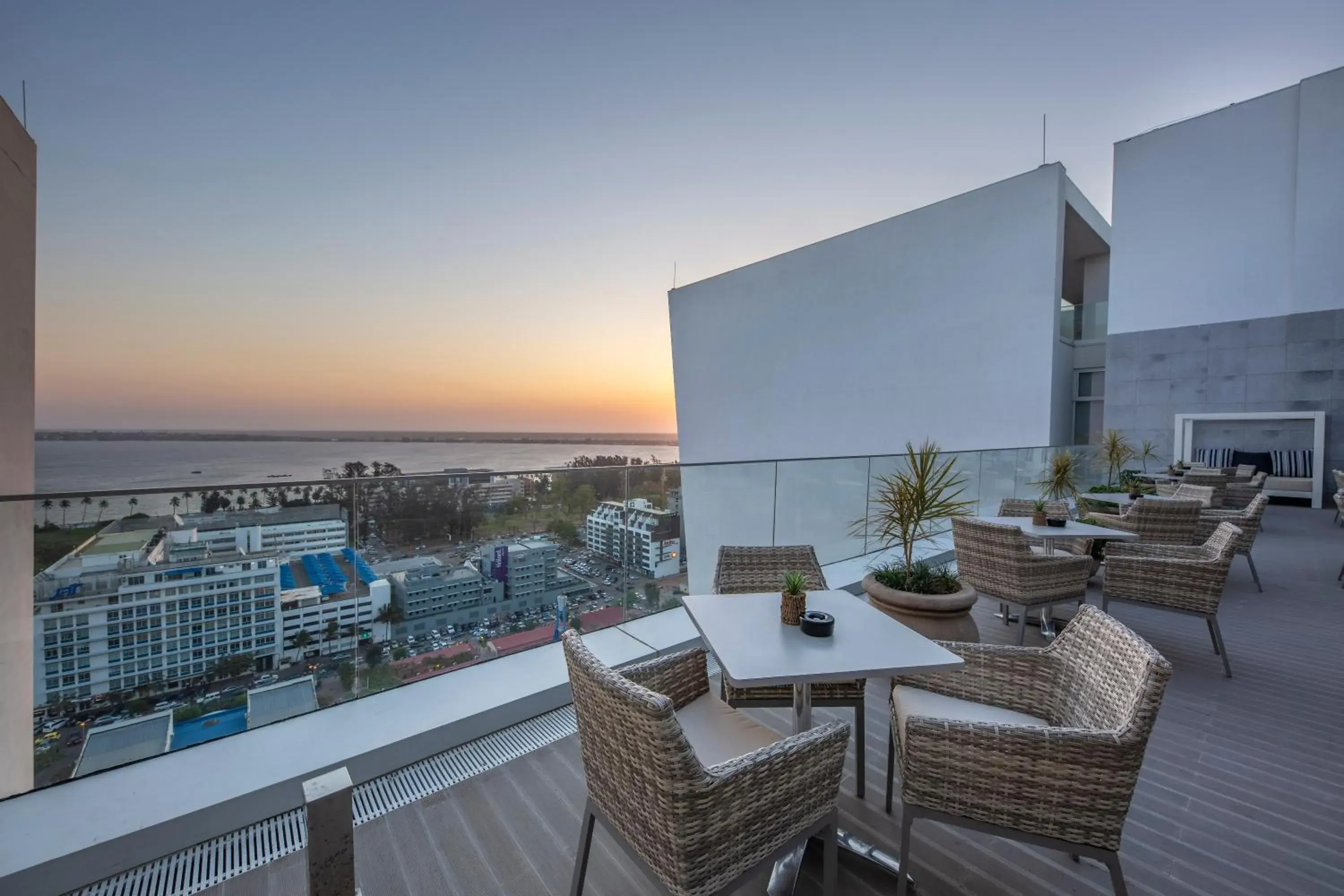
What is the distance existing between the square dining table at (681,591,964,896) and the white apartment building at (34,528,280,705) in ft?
5.84

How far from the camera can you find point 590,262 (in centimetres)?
1167

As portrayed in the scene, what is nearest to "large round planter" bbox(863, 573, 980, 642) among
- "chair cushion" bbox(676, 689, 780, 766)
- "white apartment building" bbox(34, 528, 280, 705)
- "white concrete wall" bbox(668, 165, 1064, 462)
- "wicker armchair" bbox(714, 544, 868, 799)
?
"wicker armchair" bbox(714, 544, 868, 799)

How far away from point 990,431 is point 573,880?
507 inches

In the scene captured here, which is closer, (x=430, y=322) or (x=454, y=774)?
(x=454, y=774)

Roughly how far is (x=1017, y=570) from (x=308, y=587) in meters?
4.01

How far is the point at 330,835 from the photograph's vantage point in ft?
3.49

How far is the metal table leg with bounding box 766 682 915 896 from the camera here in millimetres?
1645

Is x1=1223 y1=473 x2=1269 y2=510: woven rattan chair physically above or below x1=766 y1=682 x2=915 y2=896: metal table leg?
above

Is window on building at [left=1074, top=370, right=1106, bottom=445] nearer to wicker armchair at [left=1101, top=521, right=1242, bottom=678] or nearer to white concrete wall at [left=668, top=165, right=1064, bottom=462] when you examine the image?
white concrete wall at [left=668, top=165, right=1064, bottom=462]

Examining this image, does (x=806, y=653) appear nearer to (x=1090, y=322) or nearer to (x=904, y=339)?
(x=904, y=339)

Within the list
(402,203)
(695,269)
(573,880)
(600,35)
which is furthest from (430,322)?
(573,880)

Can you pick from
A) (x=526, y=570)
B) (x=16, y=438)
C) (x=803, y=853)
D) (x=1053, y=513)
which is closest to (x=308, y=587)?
(x=526, y=570)

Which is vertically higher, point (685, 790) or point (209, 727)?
point (685, 790)

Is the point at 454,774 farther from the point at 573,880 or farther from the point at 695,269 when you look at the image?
the point at 695,269
